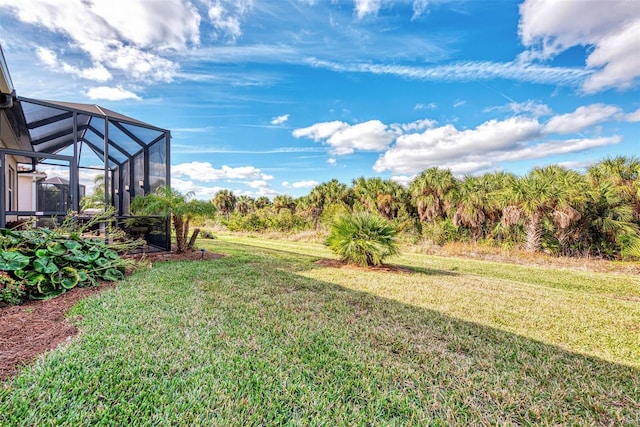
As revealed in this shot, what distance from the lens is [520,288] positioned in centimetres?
532

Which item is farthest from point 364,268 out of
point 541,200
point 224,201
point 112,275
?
point 224,201

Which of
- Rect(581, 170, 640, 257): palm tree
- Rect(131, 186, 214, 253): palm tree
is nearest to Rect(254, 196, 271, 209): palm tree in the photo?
Rect(131, 186, 214, 253): palm tree

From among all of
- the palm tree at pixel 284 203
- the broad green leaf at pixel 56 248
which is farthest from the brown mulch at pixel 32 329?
the palm tree at pixel 284 203

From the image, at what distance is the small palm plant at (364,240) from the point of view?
6.63 m

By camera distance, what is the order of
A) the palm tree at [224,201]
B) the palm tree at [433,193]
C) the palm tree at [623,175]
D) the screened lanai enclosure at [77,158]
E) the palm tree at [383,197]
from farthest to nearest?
the palm tree at [224,201] → the palm tree at [383,197] → the palm tree at [433,193] → the palm tree at [623,175] → the screened lanai enclosure at [77,158]

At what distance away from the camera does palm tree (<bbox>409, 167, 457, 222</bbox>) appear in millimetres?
15367

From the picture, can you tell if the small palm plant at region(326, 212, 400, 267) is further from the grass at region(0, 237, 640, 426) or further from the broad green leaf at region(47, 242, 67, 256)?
the broad green leaf at region(47, 242, 67, 256)

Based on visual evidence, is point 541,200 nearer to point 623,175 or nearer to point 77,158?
point 623,175

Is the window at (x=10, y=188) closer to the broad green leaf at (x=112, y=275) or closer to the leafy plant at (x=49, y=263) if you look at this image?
the leafy plant at (x=49, y=263)

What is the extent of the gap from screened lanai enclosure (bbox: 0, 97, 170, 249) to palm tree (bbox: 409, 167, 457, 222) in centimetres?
1272

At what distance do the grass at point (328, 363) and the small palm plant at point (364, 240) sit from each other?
94.5 inches

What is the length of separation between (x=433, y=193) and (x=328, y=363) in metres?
15.1

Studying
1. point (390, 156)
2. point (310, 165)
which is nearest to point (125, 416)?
point (310, 165)

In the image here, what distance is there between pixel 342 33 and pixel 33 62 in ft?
24.8
